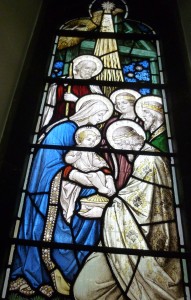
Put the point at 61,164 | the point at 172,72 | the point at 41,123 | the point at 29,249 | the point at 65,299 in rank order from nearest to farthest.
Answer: the point at 65,299
the point at 29,249
the point at 61,164
the point at 41,123
the point at 172,72

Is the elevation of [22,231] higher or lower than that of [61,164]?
lower

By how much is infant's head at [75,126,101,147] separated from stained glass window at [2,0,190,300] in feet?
0.04

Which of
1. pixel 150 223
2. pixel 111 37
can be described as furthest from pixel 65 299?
pixel 111 37

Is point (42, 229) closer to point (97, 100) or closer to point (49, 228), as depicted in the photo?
point (49, 228)

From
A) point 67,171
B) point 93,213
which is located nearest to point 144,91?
point 67,171

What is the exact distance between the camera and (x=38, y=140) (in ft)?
10.7

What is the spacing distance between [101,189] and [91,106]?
866 mm

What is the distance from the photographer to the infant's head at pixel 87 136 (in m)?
3.23

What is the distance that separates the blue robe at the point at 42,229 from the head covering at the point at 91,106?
33 centimetres

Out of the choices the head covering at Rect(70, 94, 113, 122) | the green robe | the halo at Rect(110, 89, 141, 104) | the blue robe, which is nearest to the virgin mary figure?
the blue robe

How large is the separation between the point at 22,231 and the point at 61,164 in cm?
59

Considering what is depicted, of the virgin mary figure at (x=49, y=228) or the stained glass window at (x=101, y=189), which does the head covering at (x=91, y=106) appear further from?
the virgin mary figure at (x=49, y=228)

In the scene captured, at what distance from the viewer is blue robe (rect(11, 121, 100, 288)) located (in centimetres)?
253

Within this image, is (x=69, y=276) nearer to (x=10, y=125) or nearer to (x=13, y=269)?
(x=13, y=269)
